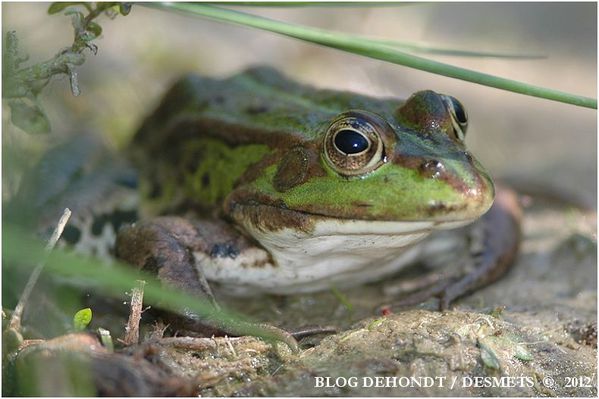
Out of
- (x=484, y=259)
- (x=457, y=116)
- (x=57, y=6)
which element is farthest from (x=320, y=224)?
(x=57, y=6)

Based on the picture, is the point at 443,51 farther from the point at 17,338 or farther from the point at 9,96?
the point at 17,338

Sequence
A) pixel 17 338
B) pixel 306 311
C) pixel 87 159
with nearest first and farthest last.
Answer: pixel 17 338 < pixel 306 311 < pixel 87 159

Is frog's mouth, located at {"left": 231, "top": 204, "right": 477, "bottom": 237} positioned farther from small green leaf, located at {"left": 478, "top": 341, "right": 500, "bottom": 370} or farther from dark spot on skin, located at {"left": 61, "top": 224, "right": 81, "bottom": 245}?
dark spot on skin, located at {"left": 61, "top": 224, "right": 81, "bottom": 245}

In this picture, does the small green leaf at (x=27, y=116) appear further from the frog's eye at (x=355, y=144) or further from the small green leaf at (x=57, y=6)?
the frog's eye at (x=355, y=144)

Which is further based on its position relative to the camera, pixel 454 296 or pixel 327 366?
pixel 454 296

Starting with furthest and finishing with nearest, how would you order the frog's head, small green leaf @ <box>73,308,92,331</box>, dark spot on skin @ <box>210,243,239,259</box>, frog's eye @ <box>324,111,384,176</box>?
1. dark spot on skin @ <box>210,243,239,259</box>
2. frog's eye @ <box>324,111,384,176</box>
3. the frog's head
4. small green leaf @ <box>73,308,92,331</box>

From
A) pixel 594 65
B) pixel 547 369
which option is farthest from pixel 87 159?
pixel 594 65

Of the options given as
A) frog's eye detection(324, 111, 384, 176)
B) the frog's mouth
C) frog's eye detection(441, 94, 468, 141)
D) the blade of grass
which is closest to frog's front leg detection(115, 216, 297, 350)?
the frog's mouth
